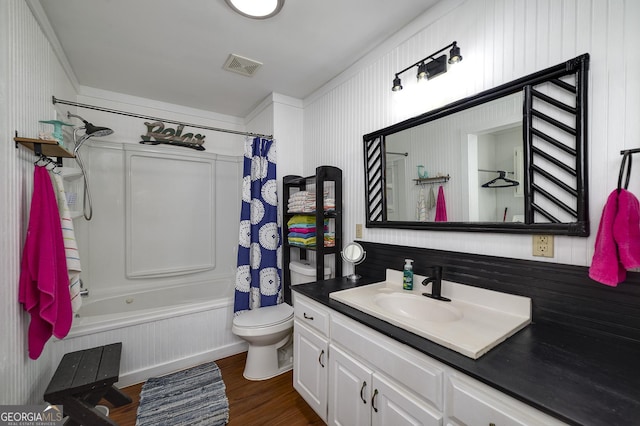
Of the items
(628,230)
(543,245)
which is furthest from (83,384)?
(628,230)

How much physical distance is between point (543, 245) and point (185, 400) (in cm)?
233

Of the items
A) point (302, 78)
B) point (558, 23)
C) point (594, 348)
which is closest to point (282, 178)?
point (302, 78)

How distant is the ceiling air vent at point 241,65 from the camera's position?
6.77 ft

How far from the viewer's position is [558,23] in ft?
3.65

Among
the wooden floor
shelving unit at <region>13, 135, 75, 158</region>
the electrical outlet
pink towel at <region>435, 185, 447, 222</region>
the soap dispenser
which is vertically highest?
shelving unit at <region>13, 135, 75, 158</region>

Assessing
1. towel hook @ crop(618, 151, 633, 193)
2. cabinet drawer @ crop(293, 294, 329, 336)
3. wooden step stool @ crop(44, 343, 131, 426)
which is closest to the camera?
towel hook @ crop(618, 151, 633, 193)

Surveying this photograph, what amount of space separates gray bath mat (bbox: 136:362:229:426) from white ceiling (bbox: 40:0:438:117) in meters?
2.50

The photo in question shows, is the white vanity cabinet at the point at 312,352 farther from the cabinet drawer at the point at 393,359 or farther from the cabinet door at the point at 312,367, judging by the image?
the cabinet drawer at the point at 393,359

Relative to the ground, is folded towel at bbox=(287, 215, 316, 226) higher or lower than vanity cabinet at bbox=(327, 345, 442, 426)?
higher

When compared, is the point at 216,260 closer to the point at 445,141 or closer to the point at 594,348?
the point at 445,141

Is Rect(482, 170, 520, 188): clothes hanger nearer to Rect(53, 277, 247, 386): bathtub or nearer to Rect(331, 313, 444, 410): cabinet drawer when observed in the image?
Rect(331, 313, 444, 410): cabinet drawer

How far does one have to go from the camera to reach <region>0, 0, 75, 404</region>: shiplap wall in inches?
47.9

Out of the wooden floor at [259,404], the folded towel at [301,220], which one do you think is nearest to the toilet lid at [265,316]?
the wooden floor at [259,404]

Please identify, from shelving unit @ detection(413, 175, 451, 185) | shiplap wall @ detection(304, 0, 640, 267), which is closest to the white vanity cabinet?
shiplap wall @ detection(304, 0, 640, 267)
